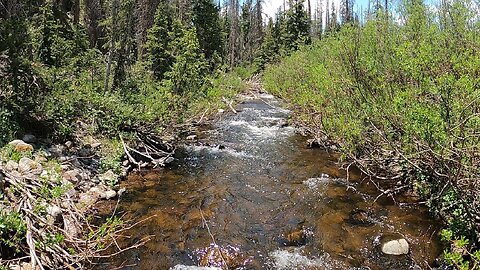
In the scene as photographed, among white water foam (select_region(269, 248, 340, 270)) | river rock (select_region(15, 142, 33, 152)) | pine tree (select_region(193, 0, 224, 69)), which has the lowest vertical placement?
white water foam (select_region(269, 248, 340, 270))

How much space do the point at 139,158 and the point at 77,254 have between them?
573 centimetres

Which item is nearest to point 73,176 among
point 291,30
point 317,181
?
point 317,181

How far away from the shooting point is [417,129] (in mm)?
5629

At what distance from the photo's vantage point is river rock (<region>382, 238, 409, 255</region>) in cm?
606

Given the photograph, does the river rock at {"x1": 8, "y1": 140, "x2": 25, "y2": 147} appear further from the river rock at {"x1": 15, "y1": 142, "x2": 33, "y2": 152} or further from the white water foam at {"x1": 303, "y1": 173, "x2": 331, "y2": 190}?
the white water foam at {"x1": 303, "y1": 173, "x2": 331, "y2": 190}

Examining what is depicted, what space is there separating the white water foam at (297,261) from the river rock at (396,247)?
0.92 meters

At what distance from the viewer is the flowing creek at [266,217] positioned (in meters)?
5.94

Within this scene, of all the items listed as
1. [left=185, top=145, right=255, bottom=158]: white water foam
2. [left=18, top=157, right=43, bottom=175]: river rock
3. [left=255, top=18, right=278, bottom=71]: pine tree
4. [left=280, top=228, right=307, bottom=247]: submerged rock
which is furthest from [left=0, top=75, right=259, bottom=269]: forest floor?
[left=255, top=18, right=278, bottom=71]: pine tree

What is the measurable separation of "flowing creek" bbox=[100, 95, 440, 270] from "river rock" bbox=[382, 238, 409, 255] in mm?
114

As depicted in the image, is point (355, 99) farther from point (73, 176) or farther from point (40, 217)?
point (40, 217)

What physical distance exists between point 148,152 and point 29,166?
164 inches

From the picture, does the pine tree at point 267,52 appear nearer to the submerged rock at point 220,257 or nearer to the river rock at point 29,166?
the river rock at point 29,166

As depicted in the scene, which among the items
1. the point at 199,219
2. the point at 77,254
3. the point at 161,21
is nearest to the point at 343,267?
the point at 199,219

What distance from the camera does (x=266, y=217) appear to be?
741 centimetres
